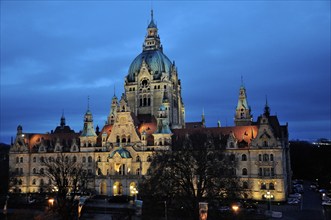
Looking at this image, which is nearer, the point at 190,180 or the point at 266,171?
the point at 190,180

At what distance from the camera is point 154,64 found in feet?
353

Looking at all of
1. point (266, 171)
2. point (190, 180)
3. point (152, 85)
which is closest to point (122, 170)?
point (152, 85)

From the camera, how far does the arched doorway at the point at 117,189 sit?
3356 inches

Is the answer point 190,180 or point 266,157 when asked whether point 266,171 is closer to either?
point 266,157

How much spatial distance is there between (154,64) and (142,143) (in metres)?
28.8

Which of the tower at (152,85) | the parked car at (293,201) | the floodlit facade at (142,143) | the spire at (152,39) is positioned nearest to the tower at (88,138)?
the floodlit facade at (142,143)

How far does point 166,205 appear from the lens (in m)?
53.0

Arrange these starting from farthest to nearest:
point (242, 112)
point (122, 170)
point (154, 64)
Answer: point (154, 64)
point (242, 112)
point (122, 170)

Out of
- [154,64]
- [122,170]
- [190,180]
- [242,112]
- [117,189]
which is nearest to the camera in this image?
[190,180]

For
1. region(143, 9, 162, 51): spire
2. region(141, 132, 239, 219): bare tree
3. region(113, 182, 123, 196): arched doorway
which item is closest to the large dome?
region(143, 9, 162, 51): spire

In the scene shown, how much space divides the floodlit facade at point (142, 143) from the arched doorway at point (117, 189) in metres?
0.21

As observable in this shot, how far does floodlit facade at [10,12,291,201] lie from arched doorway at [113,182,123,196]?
0.70 feet

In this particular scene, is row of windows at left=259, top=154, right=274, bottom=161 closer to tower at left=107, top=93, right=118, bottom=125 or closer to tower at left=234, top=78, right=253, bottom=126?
tower at left=234, top=78, right=253, bottom=126

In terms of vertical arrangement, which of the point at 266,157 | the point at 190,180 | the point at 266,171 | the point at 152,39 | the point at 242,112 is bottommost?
the point at 190,180
